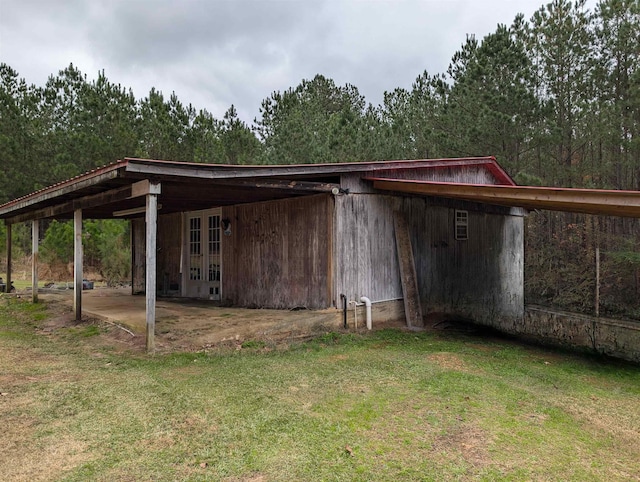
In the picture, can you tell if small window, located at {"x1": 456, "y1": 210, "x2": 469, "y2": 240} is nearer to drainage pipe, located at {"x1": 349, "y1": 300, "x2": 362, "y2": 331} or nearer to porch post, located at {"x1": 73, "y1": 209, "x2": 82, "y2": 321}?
drainage pipe, located at {"x1": 349, "y1": 300, "x2": 362, "y2": 331}

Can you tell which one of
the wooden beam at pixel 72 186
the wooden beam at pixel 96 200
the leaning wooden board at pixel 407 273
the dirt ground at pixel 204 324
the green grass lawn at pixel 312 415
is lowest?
the green grass lawn at pixel 312 415

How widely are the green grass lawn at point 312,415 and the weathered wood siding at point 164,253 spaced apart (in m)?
5.38

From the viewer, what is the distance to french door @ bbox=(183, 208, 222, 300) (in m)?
10.2

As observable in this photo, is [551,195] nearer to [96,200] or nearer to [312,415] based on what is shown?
[312,415]

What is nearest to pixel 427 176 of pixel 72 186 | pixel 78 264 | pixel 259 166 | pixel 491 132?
pixel 259 166

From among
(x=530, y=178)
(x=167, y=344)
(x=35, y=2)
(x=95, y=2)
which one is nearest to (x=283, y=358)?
(x=167, y=344)

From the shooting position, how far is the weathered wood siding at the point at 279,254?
744 cm

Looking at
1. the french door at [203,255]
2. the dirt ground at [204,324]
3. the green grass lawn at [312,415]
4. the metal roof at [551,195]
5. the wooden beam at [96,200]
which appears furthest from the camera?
the french door at [203,255]

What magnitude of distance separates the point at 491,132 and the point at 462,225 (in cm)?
543

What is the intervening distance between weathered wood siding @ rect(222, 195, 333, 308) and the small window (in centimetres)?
361

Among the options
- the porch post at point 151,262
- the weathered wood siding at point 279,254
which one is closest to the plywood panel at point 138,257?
the weathered wood siding at point 279,254

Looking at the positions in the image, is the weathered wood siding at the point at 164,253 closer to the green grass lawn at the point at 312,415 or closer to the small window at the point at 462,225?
the green grass lawn at the point at 312,415

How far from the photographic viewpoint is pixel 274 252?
8.30 metres

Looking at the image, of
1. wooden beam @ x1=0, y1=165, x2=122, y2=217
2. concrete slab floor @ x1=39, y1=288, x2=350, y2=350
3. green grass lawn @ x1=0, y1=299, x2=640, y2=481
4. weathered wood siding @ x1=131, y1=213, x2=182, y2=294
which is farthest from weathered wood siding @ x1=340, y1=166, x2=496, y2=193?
weathered wood siding @ x1=131, y1=213, x2=182, y2=294
